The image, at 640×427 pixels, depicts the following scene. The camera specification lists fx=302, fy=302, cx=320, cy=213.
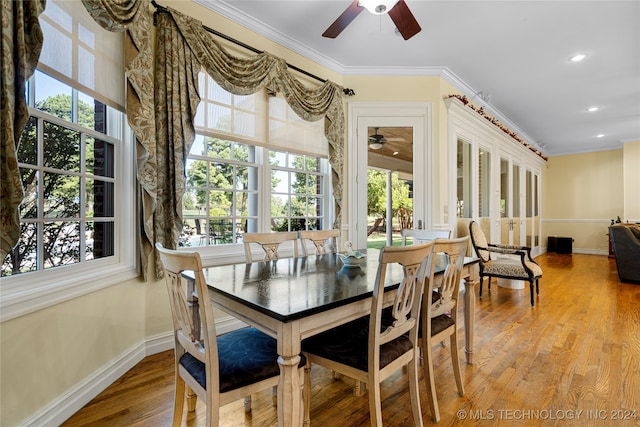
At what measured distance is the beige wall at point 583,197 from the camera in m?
7.55

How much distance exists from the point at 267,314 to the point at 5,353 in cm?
121

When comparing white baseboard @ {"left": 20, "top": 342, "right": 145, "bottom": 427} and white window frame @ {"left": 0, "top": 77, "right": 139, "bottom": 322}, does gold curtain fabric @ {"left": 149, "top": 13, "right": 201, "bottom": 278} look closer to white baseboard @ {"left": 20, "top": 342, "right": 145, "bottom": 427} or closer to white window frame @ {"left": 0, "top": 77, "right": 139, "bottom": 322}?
white window frame @ {"left": 0, "top": 77, "right": 139, "bottom": 322}

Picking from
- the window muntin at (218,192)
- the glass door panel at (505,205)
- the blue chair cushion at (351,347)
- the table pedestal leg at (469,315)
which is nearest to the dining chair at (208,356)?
the blue chair cushion at (351,347)

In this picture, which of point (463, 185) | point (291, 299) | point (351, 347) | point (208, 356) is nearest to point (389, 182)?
point (463, 185)

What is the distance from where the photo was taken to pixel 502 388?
193cm

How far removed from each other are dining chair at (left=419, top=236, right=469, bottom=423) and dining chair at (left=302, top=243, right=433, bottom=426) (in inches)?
5.3

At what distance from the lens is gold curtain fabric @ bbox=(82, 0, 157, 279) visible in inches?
78.8

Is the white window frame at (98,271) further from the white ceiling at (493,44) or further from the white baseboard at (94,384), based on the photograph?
the white ceiling at (493,44)

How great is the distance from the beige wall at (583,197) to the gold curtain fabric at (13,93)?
1022 cm

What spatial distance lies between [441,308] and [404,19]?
6.44ft

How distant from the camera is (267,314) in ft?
3.80

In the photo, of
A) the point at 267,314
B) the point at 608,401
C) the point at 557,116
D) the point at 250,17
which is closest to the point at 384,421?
the point at 267,314

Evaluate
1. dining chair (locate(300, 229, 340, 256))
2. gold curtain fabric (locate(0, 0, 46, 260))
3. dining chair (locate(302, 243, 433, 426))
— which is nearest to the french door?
dining chair (locate(300, 229, 340, 256))

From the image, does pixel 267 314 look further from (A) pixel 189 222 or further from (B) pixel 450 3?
(B) pixel 450 3
